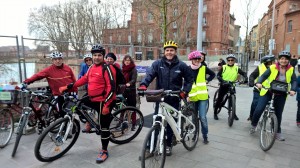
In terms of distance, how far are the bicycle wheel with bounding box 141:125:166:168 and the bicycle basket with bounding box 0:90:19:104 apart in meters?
2.62

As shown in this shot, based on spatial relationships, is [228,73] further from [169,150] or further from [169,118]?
[169,118]

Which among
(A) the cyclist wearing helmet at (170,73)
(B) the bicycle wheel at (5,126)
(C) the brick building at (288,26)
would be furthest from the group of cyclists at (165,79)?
(C) the brick building at (288,26)

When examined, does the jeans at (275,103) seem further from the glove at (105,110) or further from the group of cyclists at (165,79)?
the glove at (105,110)

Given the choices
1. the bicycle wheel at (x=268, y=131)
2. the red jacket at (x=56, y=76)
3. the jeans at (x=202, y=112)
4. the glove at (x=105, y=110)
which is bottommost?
the bicycle wheel at (x=268, y=131)

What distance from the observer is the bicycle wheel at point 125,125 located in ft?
14.4

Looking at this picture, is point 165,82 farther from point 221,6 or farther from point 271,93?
point 221,6

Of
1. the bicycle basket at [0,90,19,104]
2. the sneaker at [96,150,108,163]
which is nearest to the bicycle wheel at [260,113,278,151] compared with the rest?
the sneaker at [96,150,108,163]

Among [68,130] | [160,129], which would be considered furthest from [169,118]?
[68,130]

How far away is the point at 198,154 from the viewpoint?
4074 millimetres

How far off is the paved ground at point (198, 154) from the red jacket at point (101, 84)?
1.01 m

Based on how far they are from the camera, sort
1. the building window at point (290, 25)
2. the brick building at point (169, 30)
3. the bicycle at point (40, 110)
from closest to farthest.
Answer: the bicycle at point (40, 110), the brick building at point (169, 30), the building window at point (290, 25)

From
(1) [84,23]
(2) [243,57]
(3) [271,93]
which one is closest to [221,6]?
(1) [84,23]

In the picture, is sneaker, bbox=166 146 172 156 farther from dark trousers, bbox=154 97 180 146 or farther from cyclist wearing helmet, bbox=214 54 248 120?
cyclist wearing helmet, bbox=214 54 248 120

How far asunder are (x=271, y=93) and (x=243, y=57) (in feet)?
38.7
